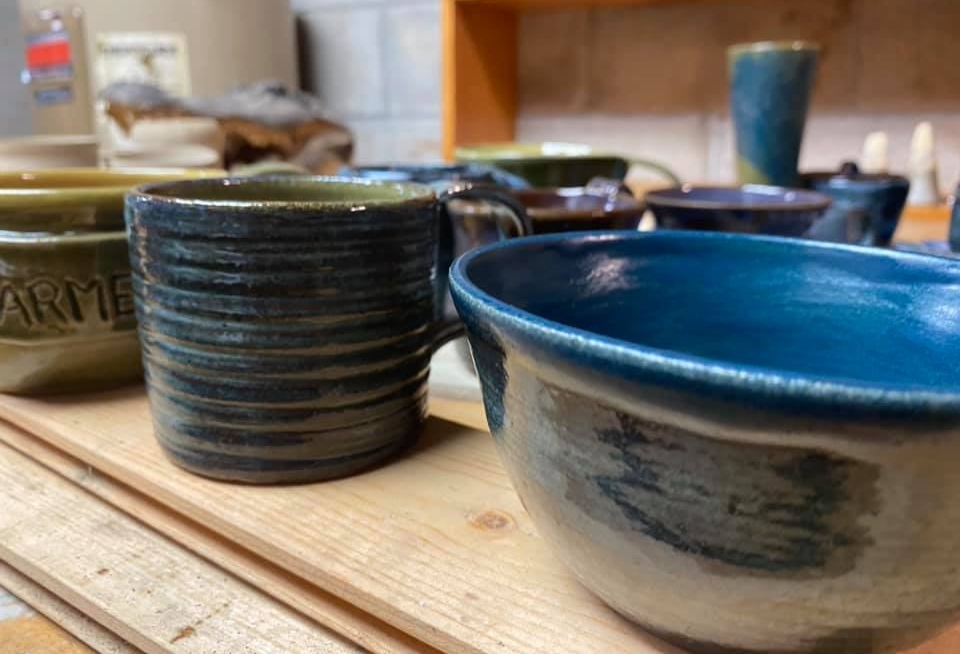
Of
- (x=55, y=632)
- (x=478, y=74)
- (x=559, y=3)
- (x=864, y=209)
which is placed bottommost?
(x=55, y=632)

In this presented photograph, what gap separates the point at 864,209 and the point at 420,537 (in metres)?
0.57

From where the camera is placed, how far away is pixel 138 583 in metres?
0.34

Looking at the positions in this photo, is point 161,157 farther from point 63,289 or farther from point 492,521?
point 492,521

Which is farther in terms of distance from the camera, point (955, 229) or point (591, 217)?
point (955, 229)

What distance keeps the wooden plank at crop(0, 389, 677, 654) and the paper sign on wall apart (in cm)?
91

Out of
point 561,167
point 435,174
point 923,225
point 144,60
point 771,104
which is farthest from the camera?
point 144,60

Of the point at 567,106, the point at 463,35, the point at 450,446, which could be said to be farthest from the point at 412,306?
the point at 567,106

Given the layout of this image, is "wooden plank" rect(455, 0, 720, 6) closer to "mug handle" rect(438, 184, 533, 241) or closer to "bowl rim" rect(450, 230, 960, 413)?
"mug handle" rect(438, 184, 533, 241)

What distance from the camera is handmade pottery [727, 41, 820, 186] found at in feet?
3.04

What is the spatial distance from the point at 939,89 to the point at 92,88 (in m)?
1.22

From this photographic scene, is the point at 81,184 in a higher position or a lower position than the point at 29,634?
higher

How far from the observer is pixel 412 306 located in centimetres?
40

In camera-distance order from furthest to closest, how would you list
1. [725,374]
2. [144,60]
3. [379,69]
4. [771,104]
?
[379,69], [144,60], [771,104], [725,374]

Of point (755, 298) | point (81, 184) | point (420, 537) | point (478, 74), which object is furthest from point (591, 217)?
point (478, 74)
